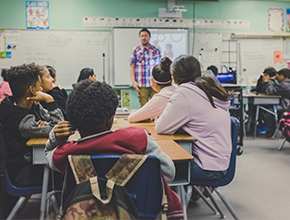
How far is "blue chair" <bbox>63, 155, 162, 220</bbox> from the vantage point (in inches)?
35.7

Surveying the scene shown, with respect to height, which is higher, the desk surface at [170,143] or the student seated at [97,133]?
the student seated at [97,133]

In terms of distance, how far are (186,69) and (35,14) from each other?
4550 mm

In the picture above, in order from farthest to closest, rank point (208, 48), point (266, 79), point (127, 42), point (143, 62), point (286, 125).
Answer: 1. point (208, 48)
2. point (127, 42)
3. point (266, 79)
4. point (143, 62)
5. point (286, 125)

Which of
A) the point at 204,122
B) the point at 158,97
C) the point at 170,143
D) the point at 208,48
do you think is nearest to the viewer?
the point at 170,143

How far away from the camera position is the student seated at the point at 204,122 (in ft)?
5.71

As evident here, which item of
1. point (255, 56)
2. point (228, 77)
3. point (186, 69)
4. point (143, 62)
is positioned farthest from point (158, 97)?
point (255, 56)

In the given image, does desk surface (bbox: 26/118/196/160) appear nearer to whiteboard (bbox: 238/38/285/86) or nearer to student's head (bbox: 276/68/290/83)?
student's head (bbox: 276/68/290/83)

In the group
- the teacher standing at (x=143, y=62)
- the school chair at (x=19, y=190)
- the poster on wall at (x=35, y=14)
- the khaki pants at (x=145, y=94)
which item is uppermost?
the poster on wall at (x=35, y=14)

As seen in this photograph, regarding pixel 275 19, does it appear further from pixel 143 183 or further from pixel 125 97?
pixel 143 183

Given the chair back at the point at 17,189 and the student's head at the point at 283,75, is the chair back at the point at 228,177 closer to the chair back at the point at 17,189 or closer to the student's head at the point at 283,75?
the chair back at the point at 17,189

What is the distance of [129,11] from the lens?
5.75 m

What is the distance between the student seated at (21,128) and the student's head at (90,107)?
814mm

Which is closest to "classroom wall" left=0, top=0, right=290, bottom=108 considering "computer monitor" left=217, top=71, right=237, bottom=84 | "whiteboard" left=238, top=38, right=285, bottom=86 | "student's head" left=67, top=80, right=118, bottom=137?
"whiteboard" left=238, top=38, right=285, bottom=86

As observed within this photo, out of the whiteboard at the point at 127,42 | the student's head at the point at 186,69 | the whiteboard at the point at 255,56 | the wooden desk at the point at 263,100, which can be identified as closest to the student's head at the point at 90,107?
the student's head at the point at 186,69
